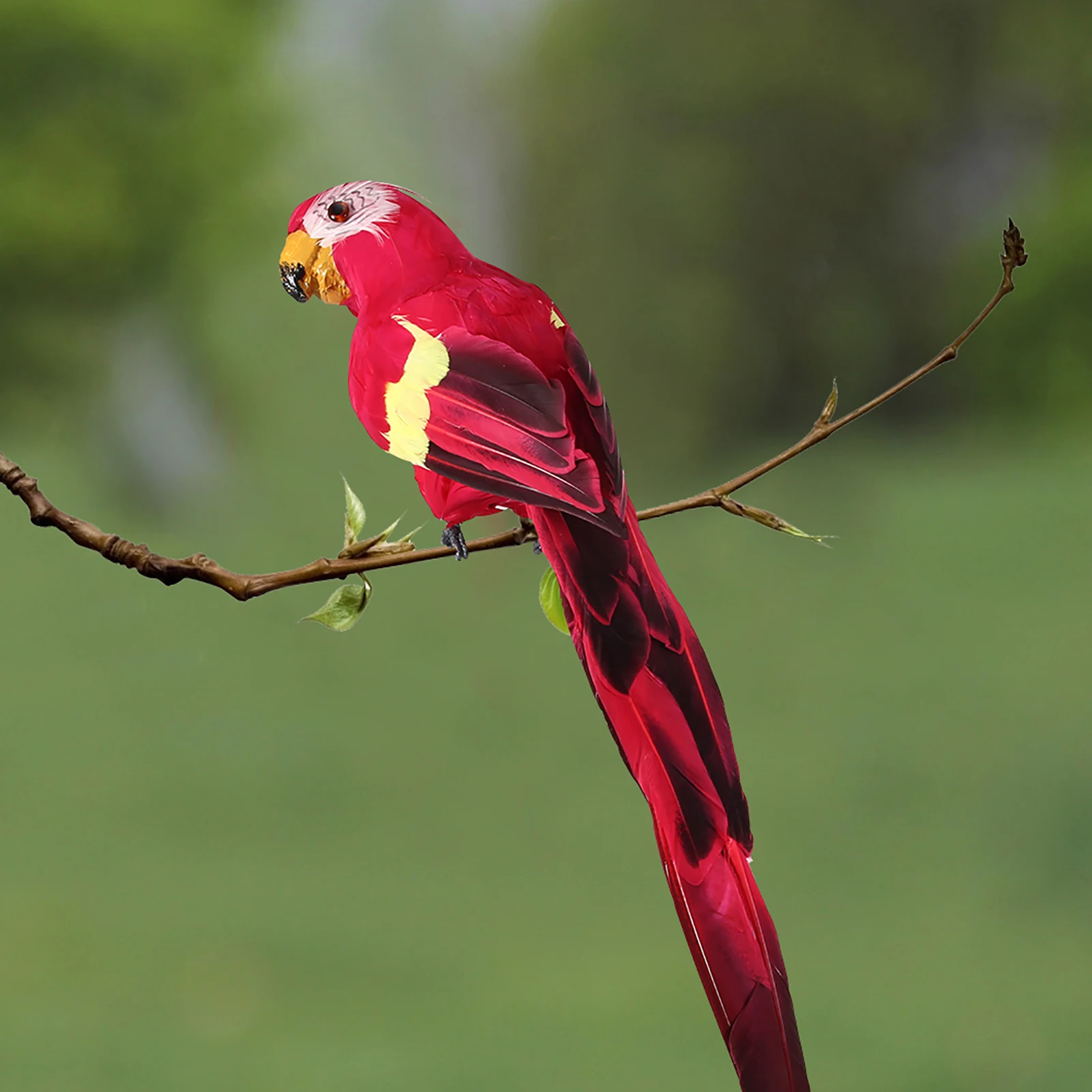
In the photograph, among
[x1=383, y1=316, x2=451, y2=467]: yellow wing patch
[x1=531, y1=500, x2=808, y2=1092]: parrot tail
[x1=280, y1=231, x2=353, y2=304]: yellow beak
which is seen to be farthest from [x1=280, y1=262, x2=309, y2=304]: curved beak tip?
[x1=531, y1=500, x2=808, y2=1092]: parrot tail

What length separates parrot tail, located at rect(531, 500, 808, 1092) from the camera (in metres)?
0.61

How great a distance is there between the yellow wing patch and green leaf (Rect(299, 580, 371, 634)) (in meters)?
0.09

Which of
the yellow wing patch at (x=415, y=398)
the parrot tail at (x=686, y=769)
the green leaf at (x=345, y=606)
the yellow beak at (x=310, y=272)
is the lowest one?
Result: the parrot tail at (x=686, y=769)

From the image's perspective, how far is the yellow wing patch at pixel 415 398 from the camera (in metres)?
0.65

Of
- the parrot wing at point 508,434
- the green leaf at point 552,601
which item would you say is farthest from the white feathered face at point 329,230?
the green leaf at point 552,601

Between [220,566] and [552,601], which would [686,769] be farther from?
[220,566]

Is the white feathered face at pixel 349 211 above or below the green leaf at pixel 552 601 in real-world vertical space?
above

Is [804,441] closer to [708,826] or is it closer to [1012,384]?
[708,826]

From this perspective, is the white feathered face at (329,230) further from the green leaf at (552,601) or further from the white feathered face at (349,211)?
the green leaf at (552,601)

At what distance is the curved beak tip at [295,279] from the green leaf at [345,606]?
0.59ft

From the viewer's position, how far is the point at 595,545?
633mm

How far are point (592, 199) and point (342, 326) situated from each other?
9.7 inches

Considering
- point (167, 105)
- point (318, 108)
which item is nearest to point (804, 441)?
point (318, 108)

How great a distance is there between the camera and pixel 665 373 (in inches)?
45.6
